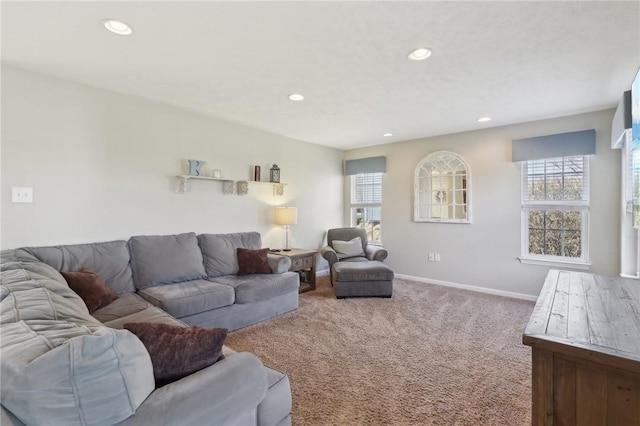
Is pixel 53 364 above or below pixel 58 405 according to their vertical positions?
above

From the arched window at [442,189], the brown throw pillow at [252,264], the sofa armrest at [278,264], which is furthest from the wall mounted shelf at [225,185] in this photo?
the arched window at [442,189]

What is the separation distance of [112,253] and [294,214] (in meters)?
2.28

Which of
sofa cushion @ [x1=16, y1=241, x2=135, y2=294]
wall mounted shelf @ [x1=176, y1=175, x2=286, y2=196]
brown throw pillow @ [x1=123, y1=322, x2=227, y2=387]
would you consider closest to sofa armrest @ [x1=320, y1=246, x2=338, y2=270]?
wall mounted shelf @ [x1=176, y1=175, x2=286, y2=196]

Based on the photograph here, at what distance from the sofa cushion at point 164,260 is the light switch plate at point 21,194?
86cm

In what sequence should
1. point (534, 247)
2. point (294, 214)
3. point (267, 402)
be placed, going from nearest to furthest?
1. point (267, 402)
2. point (534, 247)
3. point (294, 214)

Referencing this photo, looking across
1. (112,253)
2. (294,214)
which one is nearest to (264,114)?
(294,214)

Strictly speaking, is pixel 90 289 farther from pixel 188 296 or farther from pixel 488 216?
pixel 488 216

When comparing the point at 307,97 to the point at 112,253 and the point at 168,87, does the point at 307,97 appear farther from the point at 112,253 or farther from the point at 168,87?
the point at 112,253

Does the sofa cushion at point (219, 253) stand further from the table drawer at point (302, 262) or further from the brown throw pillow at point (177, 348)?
the brown throw pillow at point (177, 348)

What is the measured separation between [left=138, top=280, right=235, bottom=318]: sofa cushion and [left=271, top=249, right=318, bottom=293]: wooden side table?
4.11ft

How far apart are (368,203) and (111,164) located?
403 cm

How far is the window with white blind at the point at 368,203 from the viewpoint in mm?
5512

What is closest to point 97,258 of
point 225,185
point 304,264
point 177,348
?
point 225,185

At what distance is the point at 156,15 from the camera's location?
1.78 metres
